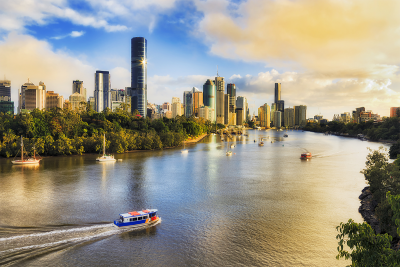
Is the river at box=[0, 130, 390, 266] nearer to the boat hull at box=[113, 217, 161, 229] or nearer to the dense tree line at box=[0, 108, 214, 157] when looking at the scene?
the boat hull at box=[113, 217, 161, 229]

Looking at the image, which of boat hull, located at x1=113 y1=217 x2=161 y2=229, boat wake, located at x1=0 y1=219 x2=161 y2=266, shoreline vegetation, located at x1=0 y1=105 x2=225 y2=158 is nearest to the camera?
boat wake, located at x1=0 y1=219 x2=161 y2=266

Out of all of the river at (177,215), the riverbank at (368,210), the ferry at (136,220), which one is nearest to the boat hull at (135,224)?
the ferry at (136,220)

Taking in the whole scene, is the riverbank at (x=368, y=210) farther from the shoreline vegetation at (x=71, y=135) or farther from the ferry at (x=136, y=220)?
the shoreline vegetation at (x=71, y=135)

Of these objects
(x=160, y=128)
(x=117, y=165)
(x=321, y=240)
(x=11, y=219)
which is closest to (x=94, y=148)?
(x=117, y=165)

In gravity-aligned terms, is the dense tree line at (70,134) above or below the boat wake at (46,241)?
above

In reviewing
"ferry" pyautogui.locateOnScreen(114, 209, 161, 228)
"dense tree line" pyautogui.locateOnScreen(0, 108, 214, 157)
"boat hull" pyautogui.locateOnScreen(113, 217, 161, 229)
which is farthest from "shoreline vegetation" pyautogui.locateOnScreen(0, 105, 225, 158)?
"boat hull" pyautogui.locateOnScreen(113, 217, 161, 229)

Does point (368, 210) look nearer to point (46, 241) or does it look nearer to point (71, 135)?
point (46, 241)

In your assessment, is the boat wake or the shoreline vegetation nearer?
the boat wake

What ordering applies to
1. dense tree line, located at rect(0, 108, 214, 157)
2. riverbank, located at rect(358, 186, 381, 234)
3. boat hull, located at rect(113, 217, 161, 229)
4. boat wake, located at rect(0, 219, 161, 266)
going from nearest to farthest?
1. boat wake, located at rect(0, 219, 161, 266)
2. boat hull, located at rect(113, 217, 161, 229)
3. riverbank, located at rect(358, 186, 381, 234)
4. dense tree line, located at rect(0, 108, 214, 157)

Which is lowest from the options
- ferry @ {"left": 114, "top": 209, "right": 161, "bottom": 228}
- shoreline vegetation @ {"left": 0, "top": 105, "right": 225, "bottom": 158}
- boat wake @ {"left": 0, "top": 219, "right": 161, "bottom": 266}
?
boat wake @ {"left": 0, "top": 219, "right": 161, "bottom": 266}
